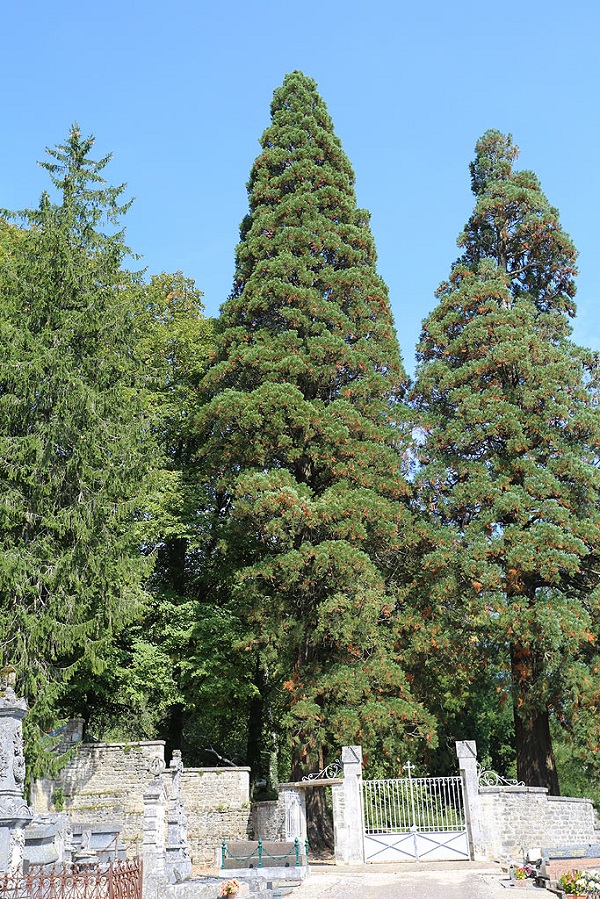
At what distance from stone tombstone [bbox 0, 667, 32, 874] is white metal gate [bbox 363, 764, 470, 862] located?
9.59 metres

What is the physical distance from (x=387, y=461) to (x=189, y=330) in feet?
26.7

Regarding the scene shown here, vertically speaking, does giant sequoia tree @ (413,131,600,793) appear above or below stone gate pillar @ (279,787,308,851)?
above

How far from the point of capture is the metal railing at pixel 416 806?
52.9 ft

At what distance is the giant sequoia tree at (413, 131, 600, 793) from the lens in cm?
1788

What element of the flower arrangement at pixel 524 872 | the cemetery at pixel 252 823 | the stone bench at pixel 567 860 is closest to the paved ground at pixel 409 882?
the flower arrangement at pixel 524 872

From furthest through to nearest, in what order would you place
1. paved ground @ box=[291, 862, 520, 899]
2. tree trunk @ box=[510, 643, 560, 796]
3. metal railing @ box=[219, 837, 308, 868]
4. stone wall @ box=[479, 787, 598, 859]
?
tree trunk @ box=[510, 643, 560, 796] → stone wall @ box=[479, 787, 598, 859] → metal railing @ box=[219, 837, 308, 868] → paved ground @ box=[291, 862, 520, 899]

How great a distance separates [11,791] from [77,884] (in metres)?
1.15

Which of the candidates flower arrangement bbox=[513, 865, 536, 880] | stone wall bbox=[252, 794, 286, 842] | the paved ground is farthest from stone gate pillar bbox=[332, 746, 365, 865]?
flower arrangement bbox=[513, 865, 536, 880]

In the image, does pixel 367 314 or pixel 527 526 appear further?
pixel 367 314

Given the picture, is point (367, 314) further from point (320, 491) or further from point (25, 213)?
point (25, 213)

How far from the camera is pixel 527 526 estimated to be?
19.1 metres

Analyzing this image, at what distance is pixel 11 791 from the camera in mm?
8109

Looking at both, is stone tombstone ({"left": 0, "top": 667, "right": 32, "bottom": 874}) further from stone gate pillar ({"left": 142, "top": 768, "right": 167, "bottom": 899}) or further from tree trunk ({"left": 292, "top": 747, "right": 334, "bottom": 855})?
tree trunk ({"left": 292, "top": 747, "right": 334, "bottom": 855})

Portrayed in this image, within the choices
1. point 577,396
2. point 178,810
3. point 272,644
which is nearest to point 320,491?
point 272,644
